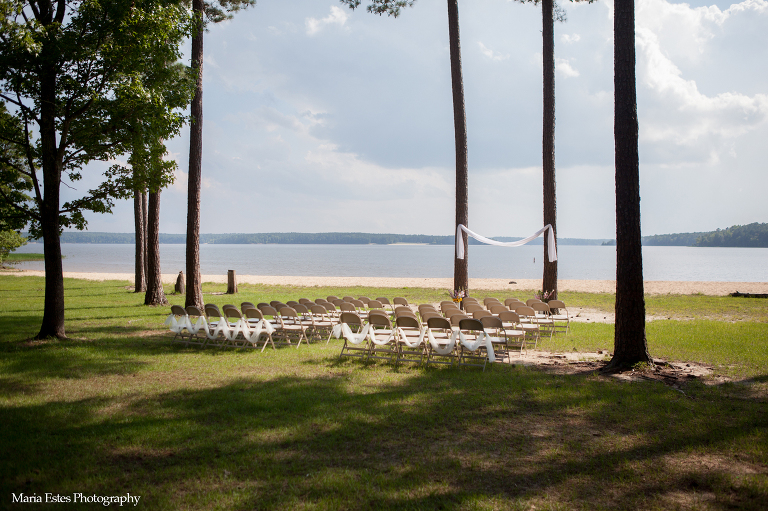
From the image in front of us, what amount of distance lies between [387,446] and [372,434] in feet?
0.94

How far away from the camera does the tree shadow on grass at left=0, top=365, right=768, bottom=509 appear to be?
3.04m

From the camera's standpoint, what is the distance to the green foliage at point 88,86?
7918 millimetres

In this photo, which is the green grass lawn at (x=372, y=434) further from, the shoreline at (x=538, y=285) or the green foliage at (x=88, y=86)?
the shoreline at (x=538, y=285)

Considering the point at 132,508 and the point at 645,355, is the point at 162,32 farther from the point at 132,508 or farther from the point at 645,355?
the point at 645,355

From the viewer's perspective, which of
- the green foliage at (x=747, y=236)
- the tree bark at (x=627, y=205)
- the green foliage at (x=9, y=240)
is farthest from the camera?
the green foliage at (x=747, y=236)

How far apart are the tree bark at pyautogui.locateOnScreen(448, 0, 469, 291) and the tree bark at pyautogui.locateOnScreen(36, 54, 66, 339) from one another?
9.35 m

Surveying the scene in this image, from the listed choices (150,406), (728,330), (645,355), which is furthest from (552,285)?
(150,406)

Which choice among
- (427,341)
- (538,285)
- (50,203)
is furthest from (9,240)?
(538,285)

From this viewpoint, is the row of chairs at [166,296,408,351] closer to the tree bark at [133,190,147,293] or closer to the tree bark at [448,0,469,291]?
the tree bark at [448,0,469,291]

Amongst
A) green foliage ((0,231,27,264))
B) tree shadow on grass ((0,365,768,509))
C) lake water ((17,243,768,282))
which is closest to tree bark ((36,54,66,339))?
tree shadow on grass ((0,365,768,509))

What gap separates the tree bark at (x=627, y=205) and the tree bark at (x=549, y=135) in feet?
21.6

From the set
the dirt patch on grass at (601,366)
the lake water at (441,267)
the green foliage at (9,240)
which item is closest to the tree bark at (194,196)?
the dirt patch on grass at (601,366)

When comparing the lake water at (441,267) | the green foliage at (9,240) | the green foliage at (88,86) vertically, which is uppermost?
the green foliage at (88,86)

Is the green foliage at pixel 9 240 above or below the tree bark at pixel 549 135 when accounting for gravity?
below
